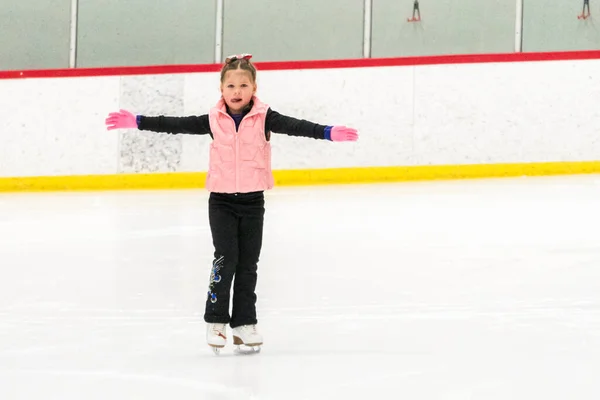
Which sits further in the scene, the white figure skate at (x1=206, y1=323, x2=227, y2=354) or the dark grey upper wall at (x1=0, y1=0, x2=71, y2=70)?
the dark grey upper wall at (x1=0, y1=0, x2=71, y2=70)

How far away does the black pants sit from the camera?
297cm

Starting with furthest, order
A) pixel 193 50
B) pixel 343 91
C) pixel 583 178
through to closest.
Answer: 1. pixel 193 50
2. pixel 343 91
3. pixel 583 178

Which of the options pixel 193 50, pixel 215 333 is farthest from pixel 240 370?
pixel 193 50

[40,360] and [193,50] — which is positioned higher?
[193,50]

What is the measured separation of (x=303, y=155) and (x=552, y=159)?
2.06 m

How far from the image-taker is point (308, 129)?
9.41 ft

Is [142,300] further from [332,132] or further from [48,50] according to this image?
[48,50]

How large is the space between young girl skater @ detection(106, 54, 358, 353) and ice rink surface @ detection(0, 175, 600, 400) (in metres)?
0.18

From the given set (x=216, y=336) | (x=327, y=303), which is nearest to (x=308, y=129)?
(x=216, y=336)

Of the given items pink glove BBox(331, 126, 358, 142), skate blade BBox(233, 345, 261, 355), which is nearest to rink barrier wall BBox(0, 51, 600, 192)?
skate blade BBox(233, 345, 261, 355)

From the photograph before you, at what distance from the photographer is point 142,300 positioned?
3949mm

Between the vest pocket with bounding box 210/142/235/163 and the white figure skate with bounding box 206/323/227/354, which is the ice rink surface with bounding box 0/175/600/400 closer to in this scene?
the white figure skate with bounding box 206/323/227/354

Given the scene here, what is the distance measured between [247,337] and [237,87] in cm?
71

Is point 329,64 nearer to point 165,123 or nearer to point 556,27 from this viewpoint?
point 556,27
